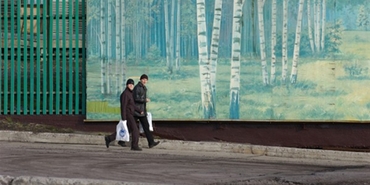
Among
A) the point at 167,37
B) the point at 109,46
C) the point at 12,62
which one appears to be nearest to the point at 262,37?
the point at 167,37

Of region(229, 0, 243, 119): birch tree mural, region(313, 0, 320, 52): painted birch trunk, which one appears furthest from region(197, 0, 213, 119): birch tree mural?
region(313, 0, 320, 52): painted birch trunk

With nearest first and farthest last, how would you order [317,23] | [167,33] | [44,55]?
[317,23]
[167,33]
[44,55]

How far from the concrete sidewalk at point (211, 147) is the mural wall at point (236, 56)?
1.45 metres

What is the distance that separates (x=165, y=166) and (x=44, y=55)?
22.6 feet

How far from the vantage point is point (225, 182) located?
1254 cm

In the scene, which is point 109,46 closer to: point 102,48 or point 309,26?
point 102,48

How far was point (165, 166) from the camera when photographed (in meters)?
14.6

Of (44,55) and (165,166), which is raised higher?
(44,55)

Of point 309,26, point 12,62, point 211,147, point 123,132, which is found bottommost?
point 211,147

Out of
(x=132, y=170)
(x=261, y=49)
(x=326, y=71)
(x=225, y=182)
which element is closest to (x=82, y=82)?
(x=261, y=49)

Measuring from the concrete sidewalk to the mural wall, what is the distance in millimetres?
1450

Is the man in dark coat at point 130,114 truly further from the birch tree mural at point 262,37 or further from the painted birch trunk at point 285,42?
the painted birch trunk at point 285,42

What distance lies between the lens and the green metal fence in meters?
20.4

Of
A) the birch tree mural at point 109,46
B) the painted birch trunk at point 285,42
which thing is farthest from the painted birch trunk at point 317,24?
the birch tree mural at point 109,46
